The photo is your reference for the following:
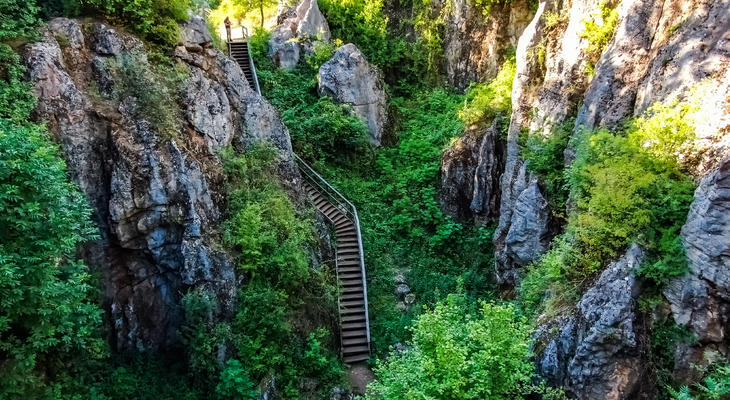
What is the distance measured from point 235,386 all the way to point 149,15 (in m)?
9.40

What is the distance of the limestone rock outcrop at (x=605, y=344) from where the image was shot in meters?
6.94

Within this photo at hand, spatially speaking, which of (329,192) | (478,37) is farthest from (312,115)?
(478,37)

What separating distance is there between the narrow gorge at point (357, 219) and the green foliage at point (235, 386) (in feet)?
0.10

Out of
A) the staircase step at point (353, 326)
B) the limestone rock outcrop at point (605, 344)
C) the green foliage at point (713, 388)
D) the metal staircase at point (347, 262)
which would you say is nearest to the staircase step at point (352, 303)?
the metal staircase at point (347, 262)

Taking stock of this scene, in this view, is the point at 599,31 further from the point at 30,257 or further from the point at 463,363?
the point at 30,257

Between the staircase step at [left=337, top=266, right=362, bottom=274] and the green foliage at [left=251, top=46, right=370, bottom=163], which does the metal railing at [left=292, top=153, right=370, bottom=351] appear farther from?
the staircase step at [left=337, top=266, right=362, bottom=274]

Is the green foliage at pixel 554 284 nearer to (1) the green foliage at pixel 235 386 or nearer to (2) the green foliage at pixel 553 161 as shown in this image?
(2) the green foliage at pixel 553 161

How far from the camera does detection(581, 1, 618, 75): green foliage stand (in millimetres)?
10766

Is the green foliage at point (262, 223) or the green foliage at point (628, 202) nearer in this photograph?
the green foliage at point (628, 202)

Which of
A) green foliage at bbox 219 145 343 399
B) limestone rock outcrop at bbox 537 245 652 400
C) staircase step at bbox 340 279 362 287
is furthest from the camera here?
staircase step at bbox 340 279 362 287

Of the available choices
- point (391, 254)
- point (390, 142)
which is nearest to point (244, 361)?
point (391, 254)

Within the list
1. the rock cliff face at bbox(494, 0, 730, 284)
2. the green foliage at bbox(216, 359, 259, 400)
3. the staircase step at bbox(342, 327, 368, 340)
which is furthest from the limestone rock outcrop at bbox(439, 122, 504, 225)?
the green foliage at bbox(216, 359, 259, 400)

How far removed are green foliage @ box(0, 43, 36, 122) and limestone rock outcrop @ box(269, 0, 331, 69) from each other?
36.1 ft

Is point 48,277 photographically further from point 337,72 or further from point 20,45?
point 337,72
